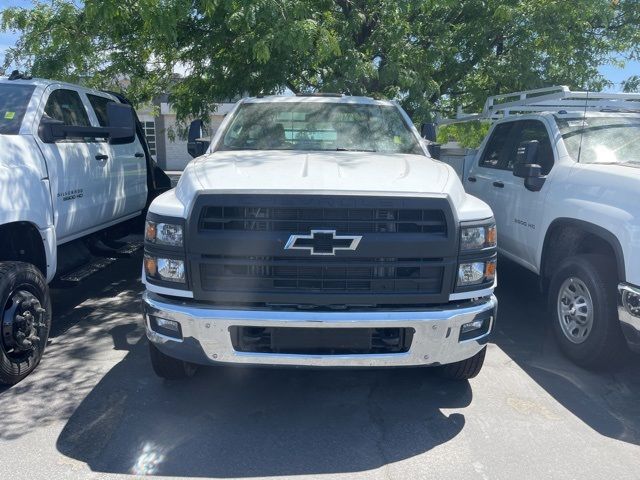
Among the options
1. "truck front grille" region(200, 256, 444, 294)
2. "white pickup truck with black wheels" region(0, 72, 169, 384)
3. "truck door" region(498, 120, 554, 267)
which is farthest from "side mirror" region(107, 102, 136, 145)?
"truck door" region(498, 120, 554, 267)

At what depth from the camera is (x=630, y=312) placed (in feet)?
12.5

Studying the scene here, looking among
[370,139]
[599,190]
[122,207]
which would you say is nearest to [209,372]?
[370,139]

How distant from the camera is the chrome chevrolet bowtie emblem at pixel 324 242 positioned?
3232 millimetres

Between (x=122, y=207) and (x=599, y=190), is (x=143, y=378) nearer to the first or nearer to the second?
(x=122, y=207)

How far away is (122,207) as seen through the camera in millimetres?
6328

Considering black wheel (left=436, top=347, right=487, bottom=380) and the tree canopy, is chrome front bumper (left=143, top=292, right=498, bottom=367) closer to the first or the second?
black wheel (left=436, top=347, right=487, bottom=380)

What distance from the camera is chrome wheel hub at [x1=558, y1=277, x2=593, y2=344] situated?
440 cm

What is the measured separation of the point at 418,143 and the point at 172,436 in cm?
303

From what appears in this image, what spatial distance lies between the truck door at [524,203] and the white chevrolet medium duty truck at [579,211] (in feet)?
0.03

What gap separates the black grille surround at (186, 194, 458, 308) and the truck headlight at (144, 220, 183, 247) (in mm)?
77

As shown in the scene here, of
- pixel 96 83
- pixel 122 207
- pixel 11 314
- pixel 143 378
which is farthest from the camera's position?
pixel 96 83

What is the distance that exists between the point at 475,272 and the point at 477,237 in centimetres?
21

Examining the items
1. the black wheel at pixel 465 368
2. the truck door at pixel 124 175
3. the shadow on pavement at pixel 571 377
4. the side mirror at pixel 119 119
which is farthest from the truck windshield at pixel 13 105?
the shadow on pavement at pixel 571 377

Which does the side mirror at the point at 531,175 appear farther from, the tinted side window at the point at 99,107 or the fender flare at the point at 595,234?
the tinted side window at the point at 99,107
